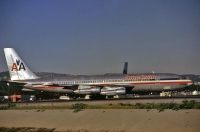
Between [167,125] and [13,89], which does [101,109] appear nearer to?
[167,125]

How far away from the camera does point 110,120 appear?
33.6 m

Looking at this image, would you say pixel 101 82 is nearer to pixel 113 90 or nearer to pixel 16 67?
pixel 113 90

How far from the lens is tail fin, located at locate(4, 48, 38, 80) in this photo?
239 feet

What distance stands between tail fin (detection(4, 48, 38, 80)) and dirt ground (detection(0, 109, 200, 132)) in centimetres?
2913

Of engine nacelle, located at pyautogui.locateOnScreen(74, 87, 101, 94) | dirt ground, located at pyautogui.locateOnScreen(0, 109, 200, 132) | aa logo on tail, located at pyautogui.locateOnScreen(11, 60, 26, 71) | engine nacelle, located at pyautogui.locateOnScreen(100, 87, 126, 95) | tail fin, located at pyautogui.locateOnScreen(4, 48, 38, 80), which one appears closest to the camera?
dirt ground, located at pyautogui.locateOnScreen(0, 109, 200, 132)

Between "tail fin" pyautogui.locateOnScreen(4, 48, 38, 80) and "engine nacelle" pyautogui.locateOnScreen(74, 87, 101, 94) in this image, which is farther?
"tail fin" pyautogui.locateOnScreen(4, 48, 38, 80)

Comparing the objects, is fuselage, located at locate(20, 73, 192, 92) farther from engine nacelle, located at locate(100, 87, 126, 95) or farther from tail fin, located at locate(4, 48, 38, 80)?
tail fin, located at locate(4, 48, 38, 80)

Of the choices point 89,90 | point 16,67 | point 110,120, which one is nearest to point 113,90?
point 89,90

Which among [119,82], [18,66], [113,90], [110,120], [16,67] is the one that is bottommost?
[110,120]

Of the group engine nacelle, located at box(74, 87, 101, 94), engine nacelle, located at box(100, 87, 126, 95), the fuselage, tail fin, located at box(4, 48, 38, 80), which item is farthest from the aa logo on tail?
engine nacelle, located at box(100, 87, 126, 95)

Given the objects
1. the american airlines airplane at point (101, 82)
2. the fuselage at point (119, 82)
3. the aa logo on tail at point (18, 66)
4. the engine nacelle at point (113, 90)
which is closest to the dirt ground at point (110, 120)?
the engine nacelle at point (113, 90)

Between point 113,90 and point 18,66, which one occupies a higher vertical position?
point 18,66

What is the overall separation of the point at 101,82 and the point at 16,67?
17.9m

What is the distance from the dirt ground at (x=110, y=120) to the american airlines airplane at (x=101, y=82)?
1997 centimetres
